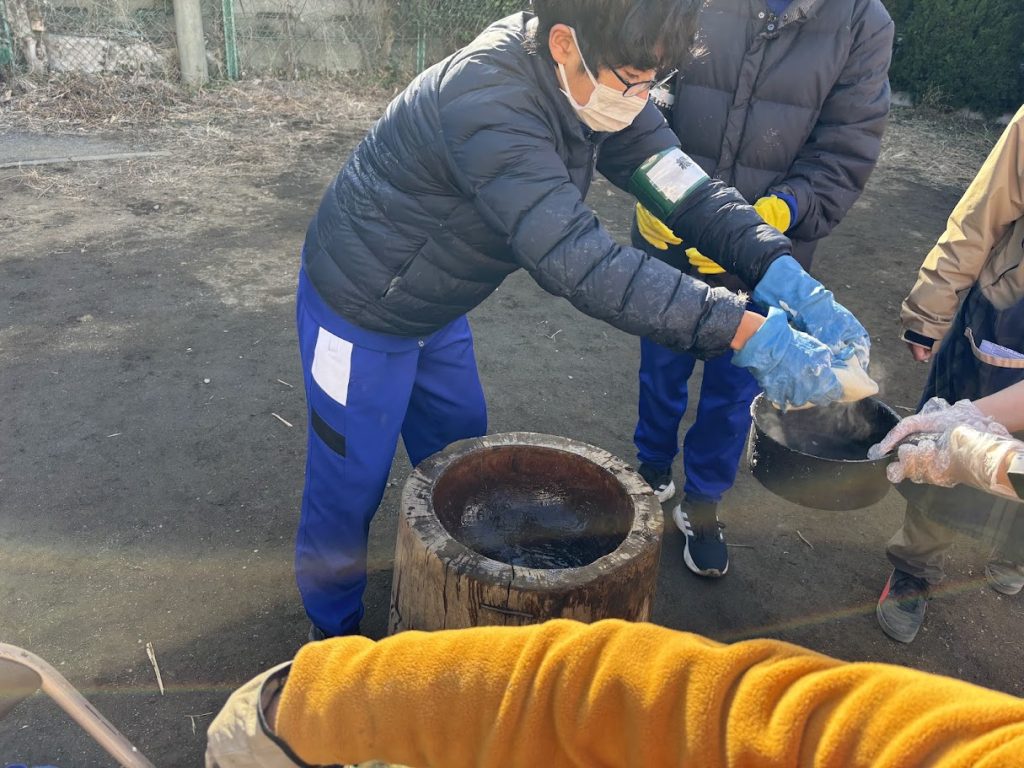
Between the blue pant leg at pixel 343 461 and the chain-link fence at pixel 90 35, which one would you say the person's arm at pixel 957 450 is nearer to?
the blue pant leg at pixel 343 461

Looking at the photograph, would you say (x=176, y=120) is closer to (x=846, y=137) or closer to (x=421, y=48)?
(x=421, y=48)

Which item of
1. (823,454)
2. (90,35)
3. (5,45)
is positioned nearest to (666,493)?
(823,454)

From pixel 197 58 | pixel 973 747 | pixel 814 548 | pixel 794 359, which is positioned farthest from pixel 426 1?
pixel 973 747

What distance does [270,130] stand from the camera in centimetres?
762

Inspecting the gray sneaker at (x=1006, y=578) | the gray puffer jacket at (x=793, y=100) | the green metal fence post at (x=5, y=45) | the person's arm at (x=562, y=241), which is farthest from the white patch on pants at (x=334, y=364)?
the green metal fence post at (x=5, y=45)

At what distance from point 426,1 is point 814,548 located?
8.00 m

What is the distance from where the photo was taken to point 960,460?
184 centimetres

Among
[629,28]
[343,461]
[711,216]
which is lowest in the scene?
[343,461]

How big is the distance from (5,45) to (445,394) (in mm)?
7503

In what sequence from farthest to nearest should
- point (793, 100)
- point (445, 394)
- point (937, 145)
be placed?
point (937, 145) < point (793, 100) < point (445, 394)

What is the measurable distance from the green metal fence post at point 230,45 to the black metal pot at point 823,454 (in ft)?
26.1

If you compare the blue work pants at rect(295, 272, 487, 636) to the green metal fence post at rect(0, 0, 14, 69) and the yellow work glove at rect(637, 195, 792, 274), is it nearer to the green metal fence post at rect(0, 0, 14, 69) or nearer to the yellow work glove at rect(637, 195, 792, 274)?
the yellow work glove at rect(637, 195, 792, 274)

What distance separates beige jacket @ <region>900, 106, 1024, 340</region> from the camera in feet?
8.38

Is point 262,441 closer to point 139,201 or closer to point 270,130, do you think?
point 139,201
